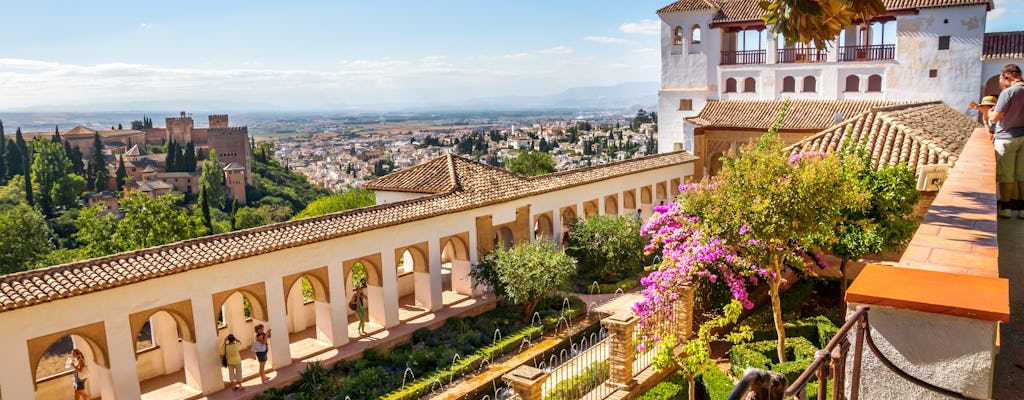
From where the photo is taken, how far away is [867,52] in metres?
31.0

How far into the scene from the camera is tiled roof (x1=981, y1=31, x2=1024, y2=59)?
29266 mm

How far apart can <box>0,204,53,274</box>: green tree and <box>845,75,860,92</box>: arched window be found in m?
45.3

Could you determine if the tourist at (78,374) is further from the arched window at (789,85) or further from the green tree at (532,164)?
the green tree at (532,164)

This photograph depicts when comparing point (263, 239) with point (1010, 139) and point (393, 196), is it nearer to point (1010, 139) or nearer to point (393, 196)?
point (393, 196)

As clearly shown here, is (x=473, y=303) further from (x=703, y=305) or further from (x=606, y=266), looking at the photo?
(x=703, y=305)

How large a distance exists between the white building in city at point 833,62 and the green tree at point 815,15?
65.3 feet

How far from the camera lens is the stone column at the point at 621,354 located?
10.0 m

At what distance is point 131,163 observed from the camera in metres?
95.9

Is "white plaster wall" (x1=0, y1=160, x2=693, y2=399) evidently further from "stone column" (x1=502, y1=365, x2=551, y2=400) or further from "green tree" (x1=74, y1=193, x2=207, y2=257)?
"green tree" (x1=74, y1=193, x2=207, y2=257)

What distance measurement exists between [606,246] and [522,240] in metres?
2.24

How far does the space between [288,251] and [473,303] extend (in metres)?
5.09

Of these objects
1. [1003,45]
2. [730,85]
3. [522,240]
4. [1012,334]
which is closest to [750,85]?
[730,85]

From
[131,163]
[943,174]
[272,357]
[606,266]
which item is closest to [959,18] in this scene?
[606,266]

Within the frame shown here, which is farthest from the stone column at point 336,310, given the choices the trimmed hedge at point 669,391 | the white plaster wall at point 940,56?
the white plaster wall at point 940,56
